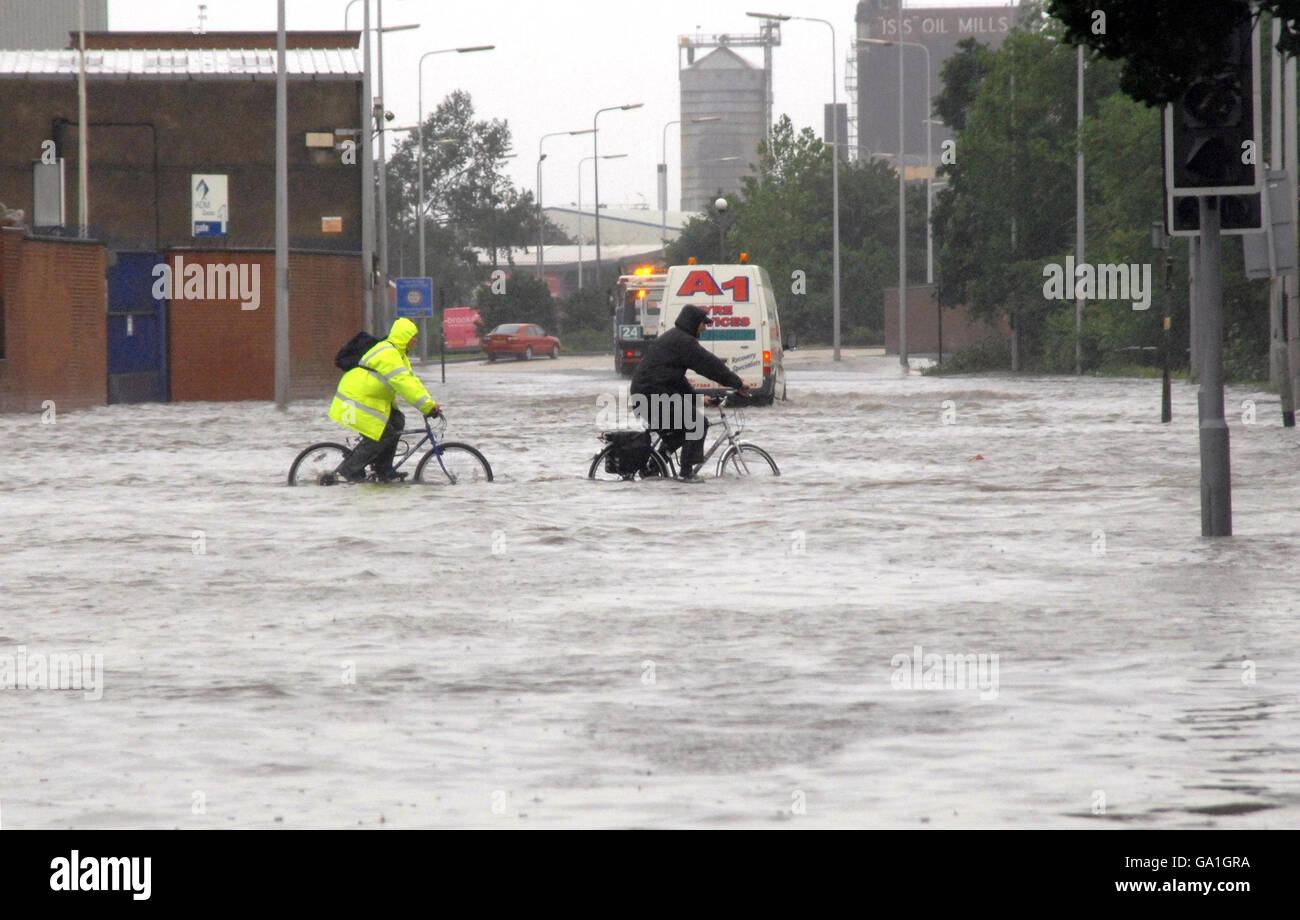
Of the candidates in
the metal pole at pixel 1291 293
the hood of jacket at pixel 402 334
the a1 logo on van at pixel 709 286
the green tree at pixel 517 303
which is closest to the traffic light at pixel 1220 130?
the hood of jacket at pixel 402 334

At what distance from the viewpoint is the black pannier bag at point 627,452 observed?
19.6m

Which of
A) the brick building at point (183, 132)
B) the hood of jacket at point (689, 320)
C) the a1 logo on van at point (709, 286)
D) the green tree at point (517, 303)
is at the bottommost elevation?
the hood of jacket at point (689, 320)

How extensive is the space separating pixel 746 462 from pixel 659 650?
1067cm

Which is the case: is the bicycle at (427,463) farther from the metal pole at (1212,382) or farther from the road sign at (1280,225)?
the road sign at (1280,225)

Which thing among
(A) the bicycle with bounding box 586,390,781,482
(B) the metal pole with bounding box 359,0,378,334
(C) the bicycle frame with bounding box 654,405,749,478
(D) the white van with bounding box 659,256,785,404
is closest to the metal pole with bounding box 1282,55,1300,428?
(A) the bicycle with bounding box 586,390,781,482

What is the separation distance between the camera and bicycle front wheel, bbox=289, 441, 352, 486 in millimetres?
19697

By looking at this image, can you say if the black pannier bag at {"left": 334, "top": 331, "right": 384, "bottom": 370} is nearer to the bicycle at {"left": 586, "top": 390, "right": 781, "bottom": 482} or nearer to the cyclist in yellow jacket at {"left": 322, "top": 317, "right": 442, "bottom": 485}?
the cyclist in yellow jacket at {"left": 322, "top": 317, "right": 442, "bottom": 485}

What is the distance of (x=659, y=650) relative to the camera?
1005 cm

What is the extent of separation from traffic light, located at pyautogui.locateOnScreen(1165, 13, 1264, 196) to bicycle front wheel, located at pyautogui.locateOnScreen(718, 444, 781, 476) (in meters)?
7.06

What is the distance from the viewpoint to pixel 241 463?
23688mm

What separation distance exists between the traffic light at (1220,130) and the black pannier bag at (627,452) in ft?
22.6
